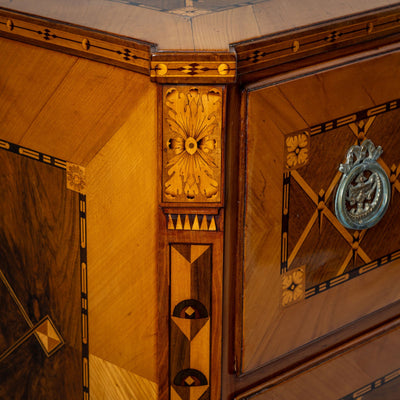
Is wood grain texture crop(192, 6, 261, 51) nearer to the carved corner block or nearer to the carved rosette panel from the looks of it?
the carved rosette panel

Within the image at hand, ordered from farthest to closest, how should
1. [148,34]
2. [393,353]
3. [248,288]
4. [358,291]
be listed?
[393,353] < [358,291] < [248,288] < [148,34]

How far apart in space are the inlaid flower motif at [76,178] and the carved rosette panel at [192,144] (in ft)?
0.37

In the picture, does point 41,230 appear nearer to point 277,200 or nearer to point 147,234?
point 147,234

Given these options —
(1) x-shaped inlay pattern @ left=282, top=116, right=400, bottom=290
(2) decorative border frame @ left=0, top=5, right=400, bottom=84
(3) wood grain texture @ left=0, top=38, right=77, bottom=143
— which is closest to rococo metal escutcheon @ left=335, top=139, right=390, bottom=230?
(1) x-shaped inlay pattern @ left=282, top=116, right=400, bottom=290

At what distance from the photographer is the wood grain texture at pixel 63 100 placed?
2.91 ft

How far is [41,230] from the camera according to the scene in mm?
1018

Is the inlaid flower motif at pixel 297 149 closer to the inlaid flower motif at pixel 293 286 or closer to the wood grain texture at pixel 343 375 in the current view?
the inlaid flower motif at pixel 293 286

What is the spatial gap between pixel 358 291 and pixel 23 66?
0.48 meters

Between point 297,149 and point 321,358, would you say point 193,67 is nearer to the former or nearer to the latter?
point 297,149

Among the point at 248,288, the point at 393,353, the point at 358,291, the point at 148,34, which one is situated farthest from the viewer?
the point at 393,353

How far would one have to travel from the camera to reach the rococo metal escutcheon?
1.00 m

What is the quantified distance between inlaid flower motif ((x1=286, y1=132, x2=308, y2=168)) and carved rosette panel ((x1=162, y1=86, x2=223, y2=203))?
0.10 m

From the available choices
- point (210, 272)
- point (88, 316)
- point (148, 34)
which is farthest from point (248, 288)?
point (148, 34)

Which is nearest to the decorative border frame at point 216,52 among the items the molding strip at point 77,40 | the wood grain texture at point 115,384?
the molding strip at point 77,40
